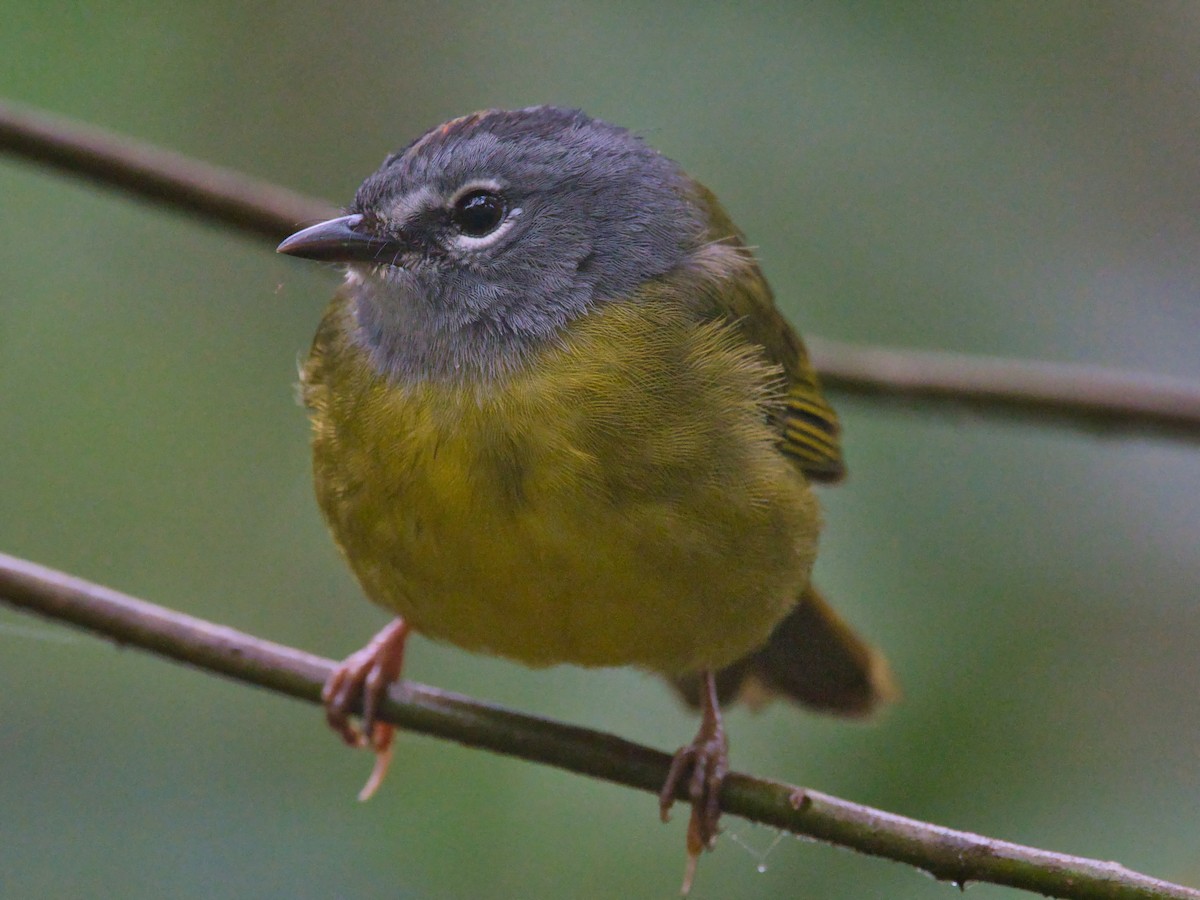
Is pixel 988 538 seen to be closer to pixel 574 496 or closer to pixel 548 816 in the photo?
pixel 548 816

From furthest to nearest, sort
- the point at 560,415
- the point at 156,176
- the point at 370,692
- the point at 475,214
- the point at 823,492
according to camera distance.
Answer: the point at 823,492 < the point at 156,176 < the point at 370,692 < the point at 475,214 < the point at 560,415

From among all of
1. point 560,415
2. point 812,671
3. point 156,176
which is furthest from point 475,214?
point 812,671

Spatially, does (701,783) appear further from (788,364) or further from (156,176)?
(156,176)

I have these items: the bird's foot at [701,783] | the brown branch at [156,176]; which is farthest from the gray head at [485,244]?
the bird's foot at [701,783]

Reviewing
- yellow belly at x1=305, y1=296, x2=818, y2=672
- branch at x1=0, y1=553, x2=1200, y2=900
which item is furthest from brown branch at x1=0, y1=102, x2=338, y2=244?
branch at x1=0, y1=553, x2=1200, y2=900

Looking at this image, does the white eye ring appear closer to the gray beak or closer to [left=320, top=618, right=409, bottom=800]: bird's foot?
the gray beak
